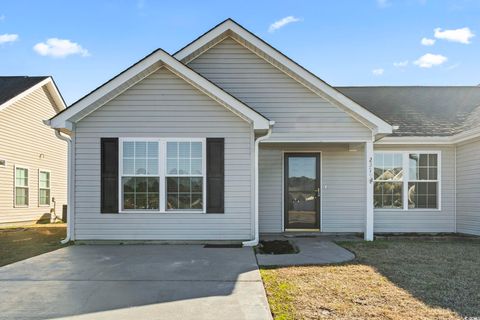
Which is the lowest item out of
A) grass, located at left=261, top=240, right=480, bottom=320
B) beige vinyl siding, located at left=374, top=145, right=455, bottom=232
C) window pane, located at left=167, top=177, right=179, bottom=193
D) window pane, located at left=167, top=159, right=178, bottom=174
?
grass, located at left=261, top=240, right=480, bottom=320

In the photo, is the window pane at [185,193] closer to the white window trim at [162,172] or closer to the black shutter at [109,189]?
the white window trim at [162,172]

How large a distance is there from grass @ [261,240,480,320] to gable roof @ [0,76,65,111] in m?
12.5

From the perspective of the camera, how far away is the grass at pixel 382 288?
4023mm

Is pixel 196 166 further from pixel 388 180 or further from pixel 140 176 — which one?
pixel 388 180

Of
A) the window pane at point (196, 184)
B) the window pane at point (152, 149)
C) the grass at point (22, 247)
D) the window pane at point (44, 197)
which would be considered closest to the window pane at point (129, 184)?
the window pane at point (152, 149)

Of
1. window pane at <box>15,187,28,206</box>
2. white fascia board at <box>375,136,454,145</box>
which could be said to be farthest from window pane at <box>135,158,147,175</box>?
window pane at <box>15,187,28,206</box>

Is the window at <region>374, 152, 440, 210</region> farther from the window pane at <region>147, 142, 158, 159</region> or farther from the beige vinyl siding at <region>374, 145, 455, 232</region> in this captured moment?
the window pane at <region>147, 142, 158, 159</region>

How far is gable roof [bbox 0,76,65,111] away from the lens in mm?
13717

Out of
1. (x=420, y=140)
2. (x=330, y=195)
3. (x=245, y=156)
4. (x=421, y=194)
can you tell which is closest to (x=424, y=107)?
(x=420, y=140)

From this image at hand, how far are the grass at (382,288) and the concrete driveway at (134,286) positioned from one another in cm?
40

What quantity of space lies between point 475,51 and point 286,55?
11017 millimetres

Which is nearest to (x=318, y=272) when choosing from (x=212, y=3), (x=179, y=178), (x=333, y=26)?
(x=179, y=178)

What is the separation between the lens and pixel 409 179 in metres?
10.1

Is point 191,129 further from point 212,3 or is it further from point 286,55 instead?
point 212,3
